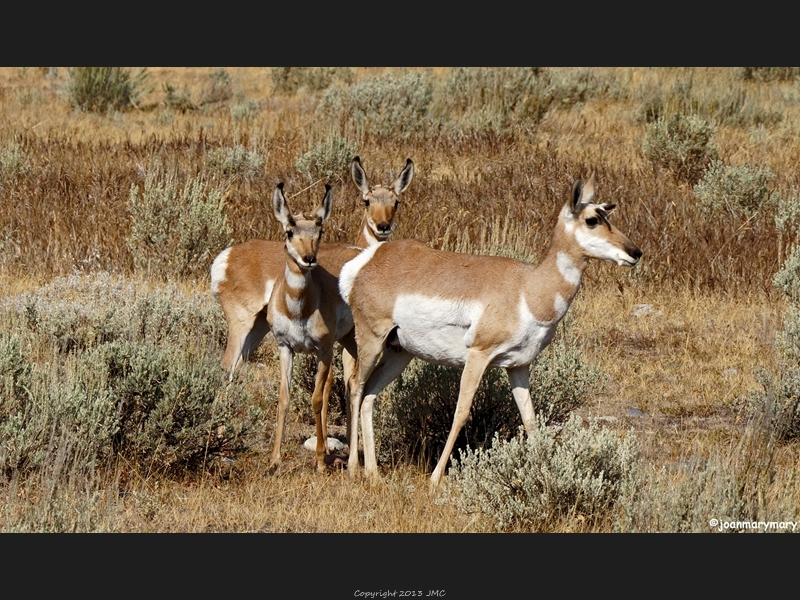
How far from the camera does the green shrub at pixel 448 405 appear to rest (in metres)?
8.52

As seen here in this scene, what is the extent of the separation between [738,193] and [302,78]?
48.9 ft

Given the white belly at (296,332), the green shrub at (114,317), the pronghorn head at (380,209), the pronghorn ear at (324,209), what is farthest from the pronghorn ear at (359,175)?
the white belly at (296,332)

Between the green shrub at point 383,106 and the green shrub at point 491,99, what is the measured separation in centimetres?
52

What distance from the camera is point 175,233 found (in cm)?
1288

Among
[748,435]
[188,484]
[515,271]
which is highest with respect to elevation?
[515,271]

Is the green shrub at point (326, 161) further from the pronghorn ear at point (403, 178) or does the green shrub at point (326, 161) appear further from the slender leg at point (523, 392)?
the slender leg at point (523, 392)

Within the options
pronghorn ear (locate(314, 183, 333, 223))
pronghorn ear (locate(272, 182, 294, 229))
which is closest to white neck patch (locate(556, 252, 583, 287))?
pronghorn ear (locate(314, 183, 333, 223))

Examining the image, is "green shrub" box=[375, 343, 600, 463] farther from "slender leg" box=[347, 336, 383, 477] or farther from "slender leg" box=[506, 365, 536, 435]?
"slender leg" box=[506, 365, 536, 435]

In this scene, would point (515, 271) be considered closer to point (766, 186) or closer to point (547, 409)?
point (547, 409)

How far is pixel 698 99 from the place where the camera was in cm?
2166

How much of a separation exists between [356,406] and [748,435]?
268 centimetres

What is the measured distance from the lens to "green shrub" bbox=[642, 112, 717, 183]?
17.2 meters

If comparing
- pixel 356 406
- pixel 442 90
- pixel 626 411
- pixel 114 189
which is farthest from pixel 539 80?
pixel 356 406

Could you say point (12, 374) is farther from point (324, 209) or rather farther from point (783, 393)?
point (783, 393)
